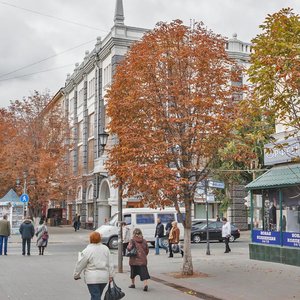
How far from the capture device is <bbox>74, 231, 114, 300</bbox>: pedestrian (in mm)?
8859

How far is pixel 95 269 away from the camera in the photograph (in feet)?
29.2

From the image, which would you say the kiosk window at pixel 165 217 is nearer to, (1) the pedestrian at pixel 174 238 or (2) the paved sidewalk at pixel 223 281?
(1) the pedestrian at pixel 174 238

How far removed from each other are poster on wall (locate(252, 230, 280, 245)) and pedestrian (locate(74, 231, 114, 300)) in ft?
37.4

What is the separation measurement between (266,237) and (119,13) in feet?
91.5

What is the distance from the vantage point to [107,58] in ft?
147

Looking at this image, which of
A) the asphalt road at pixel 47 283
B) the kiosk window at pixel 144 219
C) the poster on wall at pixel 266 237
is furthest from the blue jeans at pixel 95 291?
the kiosk window at pixel 144 219

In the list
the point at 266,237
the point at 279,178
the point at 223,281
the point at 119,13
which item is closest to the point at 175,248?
the point at 266,237

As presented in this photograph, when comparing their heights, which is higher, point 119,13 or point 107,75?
point 119,13

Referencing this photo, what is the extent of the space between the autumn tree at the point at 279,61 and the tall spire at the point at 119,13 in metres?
32.5

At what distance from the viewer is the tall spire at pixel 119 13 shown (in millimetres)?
42156

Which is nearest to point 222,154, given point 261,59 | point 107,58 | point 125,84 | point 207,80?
point 207,80

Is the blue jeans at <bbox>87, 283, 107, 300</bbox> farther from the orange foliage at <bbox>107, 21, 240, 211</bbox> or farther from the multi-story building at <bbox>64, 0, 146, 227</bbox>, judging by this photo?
the multi-story building at <bbox>64, 0, 146, 227</bbox>

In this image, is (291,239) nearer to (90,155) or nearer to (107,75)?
(107,75)

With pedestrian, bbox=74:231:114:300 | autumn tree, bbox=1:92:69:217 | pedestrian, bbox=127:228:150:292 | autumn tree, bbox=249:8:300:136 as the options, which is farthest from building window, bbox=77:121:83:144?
pedestrian, bbox=74:231:114:300
